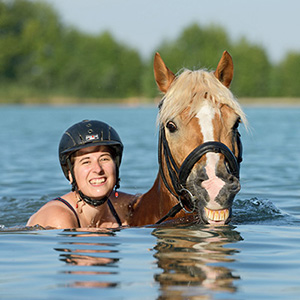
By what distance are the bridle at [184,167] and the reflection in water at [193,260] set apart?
248 mm

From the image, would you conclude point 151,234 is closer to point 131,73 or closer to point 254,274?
point 254,274

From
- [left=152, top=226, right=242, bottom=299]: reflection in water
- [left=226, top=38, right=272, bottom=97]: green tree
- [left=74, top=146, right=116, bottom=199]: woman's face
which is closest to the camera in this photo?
[left=152, top=226, right=242, bottom=299]: reflection in water

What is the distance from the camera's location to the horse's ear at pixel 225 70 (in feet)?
19.8

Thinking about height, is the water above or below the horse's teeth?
below

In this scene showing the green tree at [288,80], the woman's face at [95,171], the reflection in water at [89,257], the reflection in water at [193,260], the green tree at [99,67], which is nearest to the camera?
the reflection in water at [193,260]

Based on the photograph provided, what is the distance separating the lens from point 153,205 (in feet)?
20.5

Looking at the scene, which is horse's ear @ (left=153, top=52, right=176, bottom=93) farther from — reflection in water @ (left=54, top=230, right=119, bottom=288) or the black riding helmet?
reflection in water @ (left=54, top=230, right=119, bottom=288)

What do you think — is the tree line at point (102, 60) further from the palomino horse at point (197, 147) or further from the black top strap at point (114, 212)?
the palomino horse at point (197, 147)

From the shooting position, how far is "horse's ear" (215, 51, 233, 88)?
19.8ft

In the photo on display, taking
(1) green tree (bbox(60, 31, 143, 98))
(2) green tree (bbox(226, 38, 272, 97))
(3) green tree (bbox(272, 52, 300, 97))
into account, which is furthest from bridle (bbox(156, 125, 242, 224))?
(3) green tree (bbox(272, 52, 300, 97))

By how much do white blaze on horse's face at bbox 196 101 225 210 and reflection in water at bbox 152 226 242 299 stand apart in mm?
428

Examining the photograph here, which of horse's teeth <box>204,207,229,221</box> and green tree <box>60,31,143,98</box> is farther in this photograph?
green tree <box>60,31,143,98</box>

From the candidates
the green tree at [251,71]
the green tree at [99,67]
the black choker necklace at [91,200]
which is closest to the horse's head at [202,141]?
the black choker necklace at [91,200]

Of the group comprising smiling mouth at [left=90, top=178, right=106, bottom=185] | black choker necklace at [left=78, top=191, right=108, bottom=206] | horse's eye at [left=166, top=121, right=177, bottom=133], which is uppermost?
horse's eye at [left=166, top=121, right=177, bottom=133]
